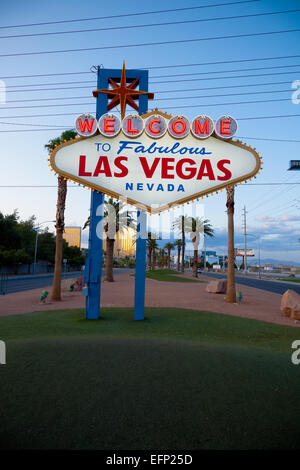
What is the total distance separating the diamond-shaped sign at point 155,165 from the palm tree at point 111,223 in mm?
24196

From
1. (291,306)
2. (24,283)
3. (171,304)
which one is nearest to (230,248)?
(171,304)

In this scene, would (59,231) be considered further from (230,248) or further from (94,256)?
(230,248)

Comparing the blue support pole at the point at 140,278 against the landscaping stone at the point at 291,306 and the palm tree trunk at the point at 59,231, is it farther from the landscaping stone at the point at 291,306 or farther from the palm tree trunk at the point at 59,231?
the palm tree trunk at the point at 59,231

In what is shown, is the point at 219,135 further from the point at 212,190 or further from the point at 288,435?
the point at 288,435

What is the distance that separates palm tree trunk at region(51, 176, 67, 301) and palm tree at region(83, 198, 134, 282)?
53.4 ft

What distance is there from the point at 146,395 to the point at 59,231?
45.8ft

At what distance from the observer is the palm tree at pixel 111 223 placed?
35.3 m

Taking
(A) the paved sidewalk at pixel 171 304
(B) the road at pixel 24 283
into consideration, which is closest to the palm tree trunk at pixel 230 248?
(A) the paved sidewalk at pixel 171 304

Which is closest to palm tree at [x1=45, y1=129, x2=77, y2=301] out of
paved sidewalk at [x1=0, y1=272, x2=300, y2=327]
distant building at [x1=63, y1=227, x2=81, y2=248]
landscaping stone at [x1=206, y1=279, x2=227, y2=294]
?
paved sidewalk at [x1=0, y1=272, x2=300, y2=327]

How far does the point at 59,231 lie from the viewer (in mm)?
16625

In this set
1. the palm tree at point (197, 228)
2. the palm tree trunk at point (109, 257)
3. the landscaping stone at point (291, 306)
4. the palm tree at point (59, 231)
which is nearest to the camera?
the landscaping stone at point (291, 306)

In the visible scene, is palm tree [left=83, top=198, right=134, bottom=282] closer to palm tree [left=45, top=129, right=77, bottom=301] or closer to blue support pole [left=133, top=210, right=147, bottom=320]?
palm tree [left=45, top=129, right=77, bottom=301]

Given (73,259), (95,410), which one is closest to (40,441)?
(95,410)

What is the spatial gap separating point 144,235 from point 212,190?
2.93m
